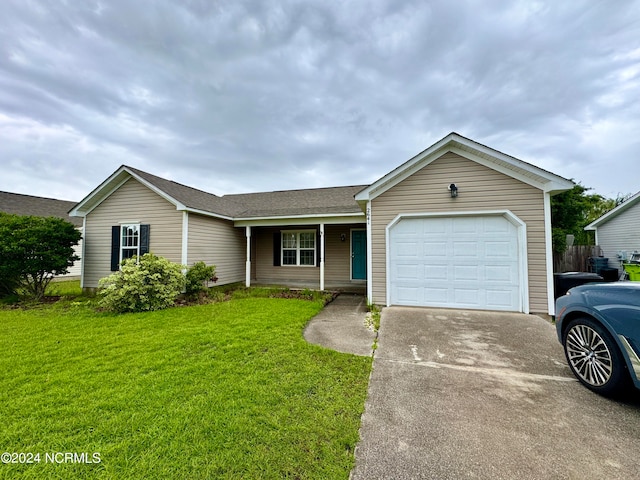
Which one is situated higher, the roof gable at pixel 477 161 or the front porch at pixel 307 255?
the roof gable at pixel 477 161

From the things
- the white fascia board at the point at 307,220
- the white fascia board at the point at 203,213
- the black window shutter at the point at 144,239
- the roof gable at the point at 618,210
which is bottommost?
the black window shutter at the point at 144,239

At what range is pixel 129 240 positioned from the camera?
9.42 m

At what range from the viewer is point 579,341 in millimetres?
2998

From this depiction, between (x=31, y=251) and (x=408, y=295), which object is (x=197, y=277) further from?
(x=408, y=295)

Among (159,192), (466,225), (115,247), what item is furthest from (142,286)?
(466,225)

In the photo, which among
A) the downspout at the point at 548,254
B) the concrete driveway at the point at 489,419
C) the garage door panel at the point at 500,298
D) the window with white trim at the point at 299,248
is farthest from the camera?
the window with white trim at the point at 299,248

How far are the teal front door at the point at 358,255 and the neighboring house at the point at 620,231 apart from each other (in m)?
11.5

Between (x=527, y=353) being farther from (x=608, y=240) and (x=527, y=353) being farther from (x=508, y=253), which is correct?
(x=608, y=240)

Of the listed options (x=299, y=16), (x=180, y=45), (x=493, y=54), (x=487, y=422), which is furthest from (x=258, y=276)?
Answer: (x=493, y=54)

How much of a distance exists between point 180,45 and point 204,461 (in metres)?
10.7

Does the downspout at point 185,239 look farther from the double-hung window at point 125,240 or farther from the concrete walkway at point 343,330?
the concrete walkway at point 343,330

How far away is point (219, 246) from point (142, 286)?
3599 mm

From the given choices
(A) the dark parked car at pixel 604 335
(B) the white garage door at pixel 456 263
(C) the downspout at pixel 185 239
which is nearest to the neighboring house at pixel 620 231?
(B) the white garage door at pixel 456 263

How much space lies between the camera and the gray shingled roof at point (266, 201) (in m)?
9.29
